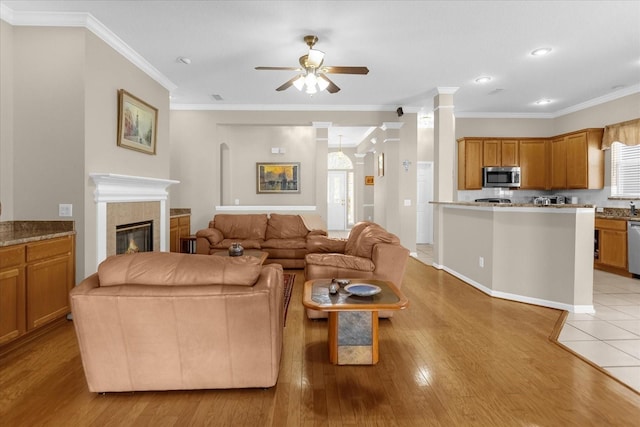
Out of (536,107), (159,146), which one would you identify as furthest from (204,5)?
(536,107)

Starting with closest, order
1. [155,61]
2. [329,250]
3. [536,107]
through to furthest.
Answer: [155,61] < [329,250] < [536,107]

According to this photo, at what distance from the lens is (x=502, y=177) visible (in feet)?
22.2

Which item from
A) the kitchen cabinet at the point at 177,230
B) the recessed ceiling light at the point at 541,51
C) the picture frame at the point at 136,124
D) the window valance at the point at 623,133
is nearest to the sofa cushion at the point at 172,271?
the picture frame at the point at 136,124

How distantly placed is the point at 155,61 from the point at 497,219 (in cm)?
478

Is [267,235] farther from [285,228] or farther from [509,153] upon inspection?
[509,153]

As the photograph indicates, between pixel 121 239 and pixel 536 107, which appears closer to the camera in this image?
pixel 121 239

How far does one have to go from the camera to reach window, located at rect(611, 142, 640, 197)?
18.0ft

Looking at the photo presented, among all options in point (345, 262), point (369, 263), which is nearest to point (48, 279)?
point (345, 262)

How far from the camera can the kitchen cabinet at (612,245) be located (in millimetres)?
5105

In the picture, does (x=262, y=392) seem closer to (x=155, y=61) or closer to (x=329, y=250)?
(x=329, y=250)

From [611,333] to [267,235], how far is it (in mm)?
4764

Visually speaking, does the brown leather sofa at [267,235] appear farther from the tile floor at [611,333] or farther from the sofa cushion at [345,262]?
the tile floor at [611,333]

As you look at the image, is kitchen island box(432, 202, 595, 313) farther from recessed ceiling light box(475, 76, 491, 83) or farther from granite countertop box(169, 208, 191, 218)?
granite countertop box(169, 208, 191, 218)

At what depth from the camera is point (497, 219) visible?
4.10 metres
